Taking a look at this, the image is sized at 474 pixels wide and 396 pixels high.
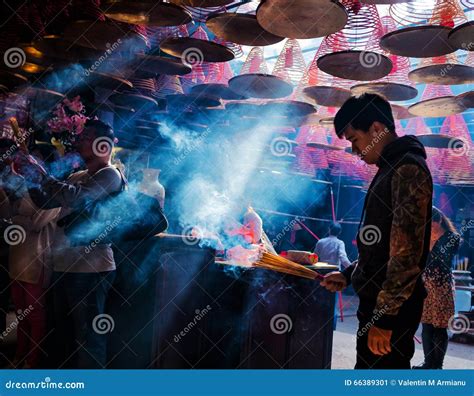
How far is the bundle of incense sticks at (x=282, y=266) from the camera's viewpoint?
3.08 metres

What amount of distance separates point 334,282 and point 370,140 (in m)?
0.91

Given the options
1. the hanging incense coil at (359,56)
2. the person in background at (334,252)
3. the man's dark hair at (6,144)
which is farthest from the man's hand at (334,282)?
the person in background at (334,252)

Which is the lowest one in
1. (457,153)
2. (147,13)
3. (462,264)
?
(462,264)

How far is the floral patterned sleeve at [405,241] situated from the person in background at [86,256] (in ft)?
6.48

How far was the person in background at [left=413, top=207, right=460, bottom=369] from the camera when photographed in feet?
14.2

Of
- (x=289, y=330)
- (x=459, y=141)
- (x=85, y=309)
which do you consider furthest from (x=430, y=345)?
(x=85, y=309)

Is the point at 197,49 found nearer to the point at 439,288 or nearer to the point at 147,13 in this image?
the point at 147,13

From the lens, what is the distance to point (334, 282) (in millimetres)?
2742

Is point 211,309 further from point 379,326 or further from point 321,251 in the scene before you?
point 321,251

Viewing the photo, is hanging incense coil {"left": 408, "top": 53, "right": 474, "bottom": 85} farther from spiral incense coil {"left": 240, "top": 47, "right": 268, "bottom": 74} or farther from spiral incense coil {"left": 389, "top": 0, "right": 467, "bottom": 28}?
spiral incense coil {"left": 240, "top": 47, "right": 268, "bottom": 74}

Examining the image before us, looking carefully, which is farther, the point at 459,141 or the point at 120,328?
the point at 459,141

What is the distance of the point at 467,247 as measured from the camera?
1149 centimetres

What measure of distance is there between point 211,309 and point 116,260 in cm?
89

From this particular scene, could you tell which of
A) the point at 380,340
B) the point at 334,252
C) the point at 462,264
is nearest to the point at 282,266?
the point at 380,340
